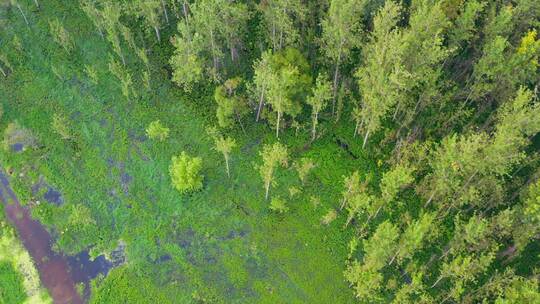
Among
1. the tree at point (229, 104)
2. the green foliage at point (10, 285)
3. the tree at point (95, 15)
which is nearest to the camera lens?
the green foliage at point (10, 285)

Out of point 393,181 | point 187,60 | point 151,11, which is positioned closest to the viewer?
point 393,181

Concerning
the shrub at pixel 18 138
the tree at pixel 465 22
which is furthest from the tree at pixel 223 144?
the tree at pixel 465 22

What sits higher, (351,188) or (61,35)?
(61,35)

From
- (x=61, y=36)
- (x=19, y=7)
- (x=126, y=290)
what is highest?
(x=19, y=7)

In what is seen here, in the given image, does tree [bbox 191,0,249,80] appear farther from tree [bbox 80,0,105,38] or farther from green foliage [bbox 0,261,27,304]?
green foliage [bbox 0,261,27,304]

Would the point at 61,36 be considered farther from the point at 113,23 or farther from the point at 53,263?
the point at 53,263

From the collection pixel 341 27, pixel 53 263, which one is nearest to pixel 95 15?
pixel 53 263

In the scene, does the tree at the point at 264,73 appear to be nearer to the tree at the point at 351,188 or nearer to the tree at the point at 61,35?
the tree at the point at 351,188
